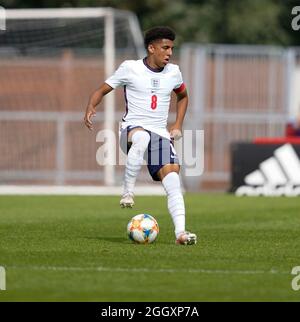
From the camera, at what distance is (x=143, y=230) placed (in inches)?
531

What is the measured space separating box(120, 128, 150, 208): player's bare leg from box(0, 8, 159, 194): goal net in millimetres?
14906

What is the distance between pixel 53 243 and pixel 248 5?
1563 inches

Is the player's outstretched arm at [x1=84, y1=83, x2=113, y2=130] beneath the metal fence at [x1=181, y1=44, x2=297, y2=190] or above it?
beneath

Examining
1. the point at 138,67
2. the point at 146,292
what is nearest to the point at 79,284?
the point at 146,292

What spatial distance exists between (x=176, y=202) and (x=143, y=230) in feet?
1.84

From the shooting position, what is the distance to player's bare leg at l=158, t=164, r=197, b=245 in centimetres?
1323

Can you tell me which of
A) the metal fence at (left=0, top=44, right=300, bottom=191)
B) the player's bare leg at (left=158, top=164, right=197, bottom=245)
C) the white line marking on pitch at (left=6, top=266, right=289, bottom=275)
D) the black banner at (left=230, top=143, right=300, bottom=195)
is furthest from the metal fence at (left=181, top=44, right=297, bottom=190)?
the white line marking on pitch at (left=6, top=266, right=289, bottom=275)

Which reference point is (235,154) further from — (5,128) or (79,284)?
(79,284)

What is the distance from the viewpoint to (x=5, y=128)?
30.3 m

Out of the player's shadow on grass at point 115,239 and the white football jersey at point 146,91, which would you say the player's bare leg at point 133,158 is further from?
the player's shadow on grass at point 115,239

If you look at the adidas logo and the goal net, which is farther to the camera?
the goal net

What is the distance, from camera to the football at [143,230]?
13508mm

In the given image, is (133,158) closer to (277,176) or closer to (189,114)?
(277,176)

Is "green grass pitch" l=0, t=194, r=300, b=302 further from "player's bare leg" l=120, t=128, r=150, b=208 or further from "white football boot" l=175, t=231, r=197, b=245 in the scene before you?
"player's bare leg" l=120, t=128, r=150, b=208
